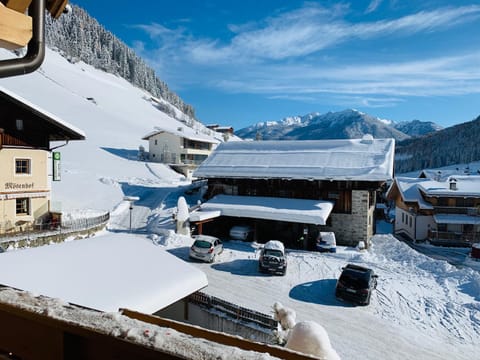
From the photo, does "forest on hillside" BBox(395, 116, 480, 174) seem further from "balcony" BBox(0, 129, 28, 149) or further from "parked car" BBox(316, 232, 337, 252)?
"balcony" BBox(0, 129, 28, 149)

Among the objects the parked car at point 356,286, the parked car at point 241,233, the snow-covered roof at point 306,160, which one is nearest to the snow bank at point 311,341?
the parked car at point 356,286

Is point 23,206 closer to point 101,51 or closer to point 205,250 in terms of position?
point 205,250

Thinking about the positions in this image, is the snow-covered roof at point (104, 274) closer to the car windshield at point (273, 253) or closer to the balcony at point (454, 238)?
the car windshield at point (273, 253)

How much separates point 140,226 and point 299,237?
44.3 feet

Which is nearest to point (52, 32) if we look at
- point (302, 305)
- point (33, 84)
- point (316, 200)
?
point (33, 84)

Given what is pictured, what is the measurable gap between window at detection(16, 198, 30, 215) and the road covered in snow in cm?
848

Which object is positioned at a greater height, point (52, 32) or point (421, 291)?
point (52, 32)

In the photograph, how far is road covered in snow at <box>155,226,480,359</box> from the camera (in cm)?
1166

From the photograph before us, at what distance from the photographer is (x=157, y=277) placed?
864cm

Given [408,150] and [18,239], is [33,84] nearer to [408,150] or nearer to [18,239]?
[18,239]

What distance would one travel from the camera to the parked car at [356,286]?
1455cm

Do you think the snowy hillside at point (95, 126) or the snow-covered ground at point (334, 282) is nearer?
the snow-covered ground at point (334, 282)

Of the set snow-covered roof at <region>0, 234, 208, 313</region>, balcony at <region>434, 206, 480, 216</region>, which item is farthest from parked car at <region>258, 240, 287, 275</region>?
balcony at <region>434, 206, 480, 216</region>

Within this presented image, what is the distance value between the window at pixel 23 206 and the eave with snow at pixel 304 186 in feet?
39.7
